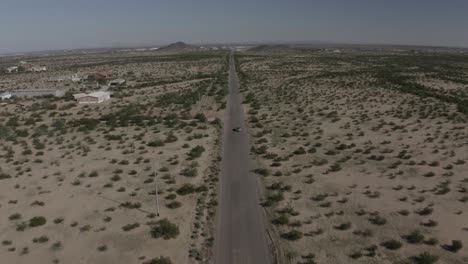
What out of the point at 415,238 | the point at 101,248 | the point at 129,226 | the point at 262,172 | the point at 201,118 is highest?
the point at 201,118

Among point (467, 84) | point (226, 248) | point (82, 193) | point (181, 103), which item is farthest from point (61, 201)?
point (467, 84)

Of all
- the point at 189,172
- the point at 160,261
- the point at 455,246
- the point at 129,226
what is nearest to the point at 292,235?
the point at 160,261

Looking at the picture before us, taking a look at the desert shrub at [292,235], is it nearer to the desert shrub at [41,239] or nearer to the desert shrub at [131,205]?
the desert shrub at [131,205]

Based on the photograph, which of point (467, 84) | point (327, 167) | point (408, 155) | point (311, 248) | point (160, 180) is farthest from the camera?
point (467, 84)

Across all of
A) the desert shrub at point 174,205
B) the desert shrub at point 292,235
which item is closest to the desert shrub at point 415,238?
the desert shrub at point 292,235

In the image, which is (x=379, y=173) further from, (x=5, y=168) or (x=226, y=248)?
(x=5, y=168)

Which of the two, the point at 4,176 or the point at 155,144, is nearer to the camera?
the point at 4,176

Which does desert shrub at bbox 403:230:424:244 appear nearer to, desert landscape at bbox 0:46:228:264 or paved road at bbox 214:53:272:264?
paved road at bbox 214:53:272:264

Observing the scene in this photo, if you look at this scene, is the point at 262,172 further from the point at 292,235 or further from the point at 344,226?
the point at 292,235
